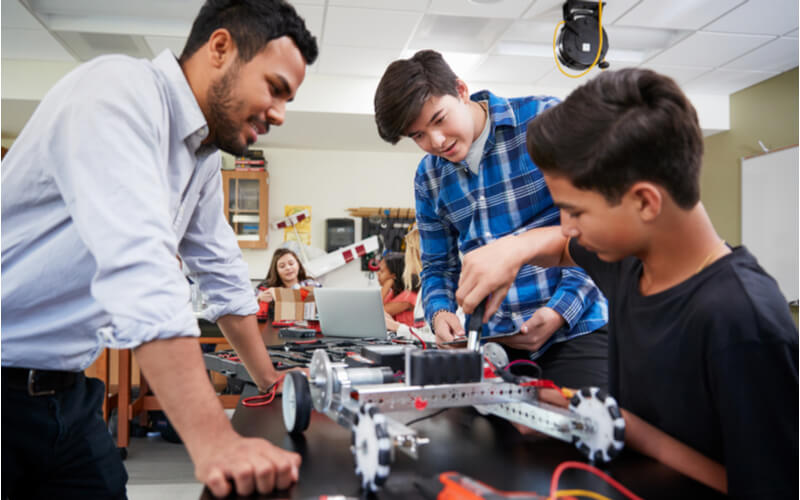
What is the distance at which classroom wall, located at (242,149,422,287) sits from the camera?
5.98 meters

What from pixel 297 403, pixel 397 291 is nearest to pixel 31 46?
pixel 397 291

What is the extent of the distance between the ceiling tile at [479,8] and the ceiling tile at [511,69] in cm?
71

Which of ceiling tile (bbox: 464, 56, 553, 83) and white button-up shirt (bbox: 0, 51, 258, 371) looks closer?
white button-up shirt (bbox: 0, 51, 258, 371)

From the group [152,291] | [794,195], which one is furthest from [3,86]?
[794,195]

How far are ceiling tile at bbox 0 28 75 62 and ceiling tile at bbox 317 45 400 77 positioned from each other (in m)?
1.91

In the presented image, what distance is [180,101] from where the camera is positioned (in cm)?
89

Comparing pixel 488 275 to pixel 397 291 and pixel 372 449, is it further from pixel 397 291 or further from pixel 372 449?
pixel 397 291

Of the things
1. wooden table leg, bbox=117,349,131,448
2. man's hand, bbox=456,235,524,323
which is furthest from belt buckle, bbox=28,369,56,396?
wooden table leg, bbox=117,349,131,448

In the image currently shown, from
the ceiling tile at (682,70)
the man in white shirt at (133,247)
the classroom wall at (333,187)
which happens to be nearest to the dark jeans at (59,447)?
the man in white shirt at (133,247)

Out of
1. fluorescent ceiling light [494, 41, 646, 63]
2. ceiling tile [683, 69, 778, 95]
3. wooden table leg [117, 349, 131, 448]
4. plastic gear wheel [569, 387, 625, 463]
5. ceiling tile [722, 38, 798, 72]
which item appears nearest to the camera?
plastic gear wheel [569, 387, 625, 463]

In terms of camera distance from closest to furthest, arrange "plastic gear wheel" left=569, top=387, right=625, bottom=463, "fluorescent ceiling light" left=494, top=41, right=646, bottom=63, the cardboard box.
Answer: "plastic gear wheel" left=569, top=387, right=625, bottom=463
the cardboard box
"fluorescent ceiling light" left=494, top=41, right=646, bottom=63

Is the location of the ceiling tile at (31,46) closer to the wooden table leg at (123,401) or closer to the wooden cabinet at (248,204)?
the wooden cabinet at (248,204)

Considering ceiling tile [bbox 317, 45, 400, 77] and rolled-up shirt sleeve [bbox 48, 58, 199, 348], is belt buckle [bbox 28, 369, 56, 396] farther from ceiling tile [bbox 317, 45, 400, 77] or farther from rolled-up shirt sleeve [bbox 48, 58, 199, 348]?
ceiling tile [bbox 317, 45, 400, 77]

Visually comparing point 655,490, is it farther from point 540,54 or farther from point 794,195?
point 794,195
